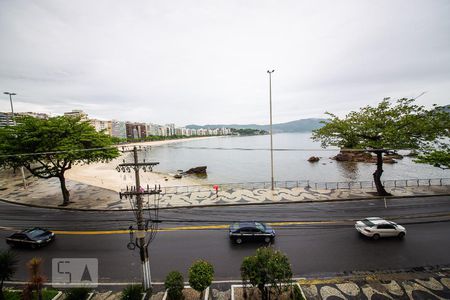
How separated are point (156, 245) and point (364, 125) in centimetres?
2193

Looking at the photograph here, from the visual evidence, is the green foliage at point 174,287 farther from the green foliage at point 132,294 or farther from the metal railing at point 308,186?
the metal railing at point 308,186

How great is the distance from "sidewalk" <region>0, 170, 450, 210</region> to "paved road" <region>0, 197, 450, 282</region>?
246 cm

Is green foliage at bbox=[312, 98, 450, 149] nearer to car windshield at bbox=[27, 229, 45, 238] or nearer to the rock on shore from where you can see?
car windshield at bbox=[27, 229, 45, 238]

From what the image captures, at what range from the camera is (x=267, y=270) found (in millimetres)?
8023

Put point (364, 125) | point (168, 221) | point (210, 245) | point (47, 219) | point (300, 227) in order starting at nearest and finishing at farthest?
point (210, 245), point (300, 227), point (168, 221), point (47, 219), point (364, 125)

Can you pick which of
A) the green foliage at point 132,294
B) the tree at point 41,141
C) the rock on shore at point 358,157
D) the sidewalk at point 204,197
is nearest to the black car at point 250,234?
the green foliage at point 132,294

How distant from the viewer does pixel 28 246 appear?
14.1 meters

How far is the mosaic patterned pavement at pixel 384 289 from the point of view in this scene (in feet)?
29.9

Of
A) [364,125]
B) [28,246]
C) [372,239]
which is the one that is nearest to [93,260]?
[28,246]

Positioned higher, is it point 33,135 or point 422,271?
point 33,135

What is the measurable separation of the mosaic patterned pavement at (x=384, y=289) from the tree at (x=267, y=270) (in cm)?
240

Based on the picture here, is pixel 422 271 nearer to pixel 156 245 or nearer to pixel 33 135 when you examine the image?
pixel 156 245

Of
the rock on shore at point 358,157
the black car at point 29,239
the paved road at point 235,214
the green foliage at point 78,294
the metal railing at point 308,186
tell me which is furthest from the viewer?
the rock on shore at point 358,157

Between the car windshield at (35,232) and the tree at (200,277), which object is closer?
the tree at (200,277)
